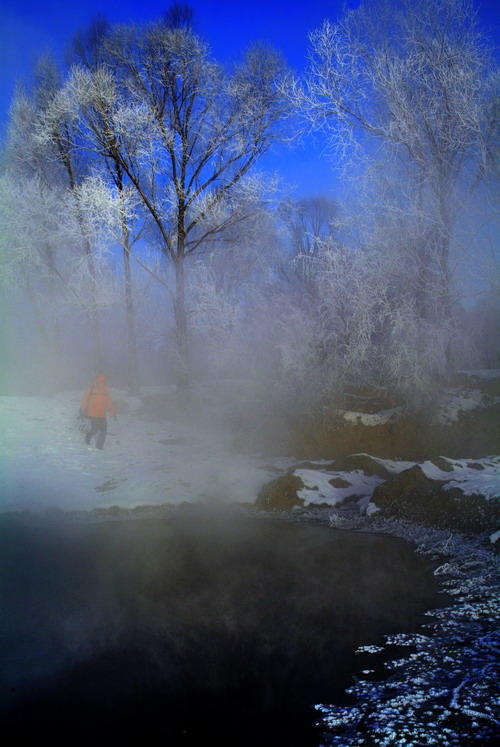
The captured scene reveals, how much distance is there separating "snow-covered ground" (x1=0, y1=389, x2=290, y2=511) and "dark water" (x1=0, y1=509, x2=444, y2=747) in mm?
1408

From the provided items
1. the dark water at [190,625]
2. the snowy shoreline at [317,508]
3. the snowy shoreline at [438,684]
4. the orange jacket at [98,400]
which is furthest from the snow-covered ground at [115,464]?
the snowy shoreline at [438,684]

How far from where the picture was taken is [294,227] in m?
21.2

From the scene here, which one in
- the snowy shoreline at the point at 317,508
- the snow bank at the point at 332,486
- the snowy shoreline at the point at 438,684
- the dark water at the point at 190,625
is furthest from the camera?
the snow bank at the point at 332,486

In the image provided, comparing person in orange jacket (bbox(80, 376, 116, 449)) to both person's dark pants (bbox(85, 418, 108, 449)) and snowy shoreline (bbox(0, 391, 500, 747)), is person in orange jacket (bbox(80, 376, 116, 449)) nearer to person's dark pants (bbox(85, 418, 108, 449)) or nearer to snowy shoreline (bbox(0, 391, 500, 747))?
person's dark pants (bbox(85, 418, 108, 449))

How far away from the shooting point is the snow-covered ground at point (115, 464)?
8703 mm

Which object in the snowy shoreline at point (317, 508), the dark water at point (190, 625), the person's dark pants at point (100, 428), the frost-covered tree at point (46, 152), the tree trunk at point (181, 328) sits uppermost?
the frost-covered tree at point (46, 152)

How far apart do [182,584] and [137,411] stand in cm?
1013

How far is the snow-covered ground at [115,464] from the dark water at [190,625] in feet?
4.62

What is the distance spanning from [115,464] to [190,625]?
6.14 meters

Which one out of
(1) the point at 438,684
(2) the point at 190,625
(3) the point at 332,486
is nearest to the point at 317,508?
(3) the point at 332,486

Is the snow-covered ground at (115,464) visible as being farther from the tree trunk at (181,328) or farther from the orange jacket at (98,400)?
the tree trunk at (181,328)

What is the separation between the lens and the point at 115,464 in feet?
34.0

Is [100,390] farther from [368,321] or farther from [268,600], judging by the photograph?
[268,600]

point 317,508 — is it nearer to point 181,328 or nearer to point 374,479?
point 374,479
